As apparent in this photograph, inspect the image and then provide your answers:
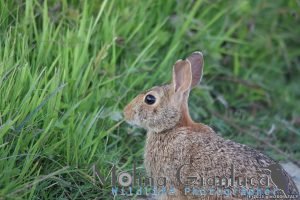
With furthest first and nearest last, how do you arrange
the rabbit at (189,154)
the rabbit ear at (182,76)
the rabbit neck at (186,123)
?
the rabbit ear at (182,76), the rabbit neck at (186,123), the rabbit at (189,154)

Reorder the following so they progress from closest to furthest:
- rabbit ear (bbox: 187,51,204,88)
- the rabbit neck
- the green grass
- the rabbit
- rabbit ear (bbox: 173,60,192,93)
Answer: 1. the rabbit
2. the green grass
3. the rabbit neck
4. rabbit ear (bbox: 173,60,192,93)
5. rabbit ear (bbox: 187,51,204,88)

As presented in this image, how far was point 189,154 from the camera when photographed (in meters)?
3.98

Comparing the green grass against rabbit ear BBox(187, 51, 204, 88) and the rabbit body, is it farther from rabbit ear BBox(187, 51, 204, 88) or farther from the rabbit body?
rabbit ear BBox(187, 51, 204, 88)

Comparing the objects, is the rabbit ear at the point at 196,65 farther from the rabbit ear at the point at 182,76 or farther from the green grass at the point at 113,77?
the green grass at the point at 113,77

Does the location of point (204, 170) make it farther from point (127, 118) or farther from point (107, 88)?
point (107, 88)

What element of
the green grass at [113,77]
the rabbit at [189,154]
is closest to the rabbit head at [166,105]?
the rabbit at [189,154]

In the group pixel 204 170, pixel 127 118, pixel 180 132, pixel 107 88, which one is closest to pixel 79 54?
pixel 107 88

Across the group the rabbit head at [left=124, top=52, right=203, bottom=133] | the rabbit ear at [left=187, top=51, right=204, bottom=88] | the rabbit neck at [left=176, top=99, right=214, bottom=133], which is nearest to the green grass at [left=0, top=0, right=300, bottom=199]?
the rabbit head at [left=124, top=52, right=203, bottom=133]

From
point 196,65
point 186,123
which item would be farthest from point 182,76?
point 186,123

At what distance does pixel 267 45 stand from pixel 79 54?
212 cm

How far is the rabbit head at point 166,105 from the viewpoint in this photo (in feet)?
14.0

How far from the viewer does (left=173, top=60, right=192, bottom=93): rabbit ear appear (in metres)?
4.30

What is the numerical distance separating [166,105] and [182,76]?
22cm

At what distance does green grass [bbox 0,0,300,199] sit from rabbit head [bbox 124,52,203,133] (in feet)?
0.91
